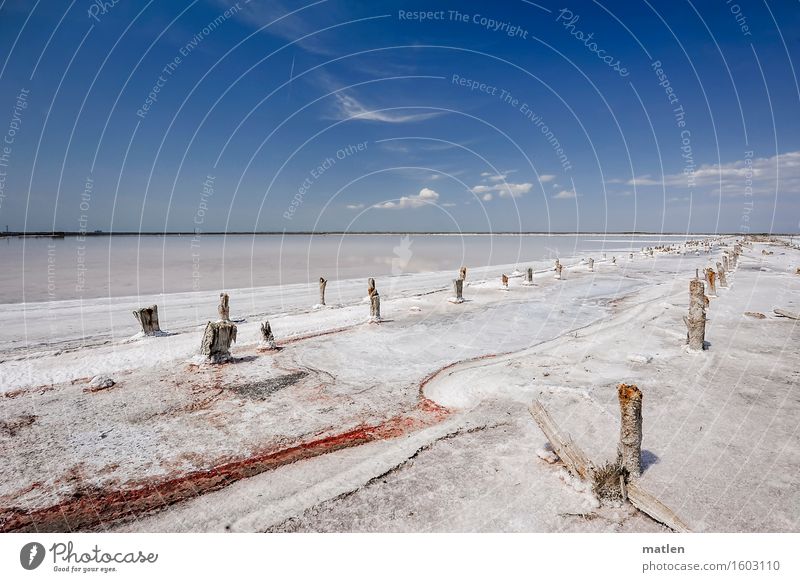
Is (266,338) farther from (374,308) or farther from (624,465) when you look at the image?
(624,465)

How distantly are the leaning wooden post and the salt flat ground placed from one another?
1.53 ft

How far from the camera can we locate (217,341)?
13.5 metres

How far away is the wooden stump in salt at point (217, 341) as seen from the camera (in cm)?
1345

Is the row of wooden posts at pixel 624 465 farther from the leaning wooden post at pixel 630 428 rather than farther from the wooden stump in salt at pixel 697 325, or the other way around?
the wooden stump in salt at pixel 697 325

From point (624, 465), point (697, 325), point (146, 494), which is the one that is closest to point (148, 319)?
point (146, 494)

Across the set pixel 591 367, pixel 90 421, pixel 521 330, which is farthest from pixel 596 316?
pixel 90 421

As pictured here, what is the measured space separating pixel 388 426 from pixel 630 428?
4.94m

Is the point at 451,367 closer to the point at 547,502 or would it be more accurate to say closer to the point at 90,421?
the point at 547,502

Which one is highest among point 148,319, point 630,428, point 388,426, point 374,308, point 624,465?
point 630,428

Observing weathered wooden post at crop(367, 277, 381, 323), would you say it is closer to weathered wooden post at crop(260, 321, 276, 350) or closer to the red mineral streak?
weathered wooden post at crop(260, 321, 276, 350)

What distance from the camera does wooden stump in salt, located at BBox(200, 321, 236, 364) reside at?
13.4 meters

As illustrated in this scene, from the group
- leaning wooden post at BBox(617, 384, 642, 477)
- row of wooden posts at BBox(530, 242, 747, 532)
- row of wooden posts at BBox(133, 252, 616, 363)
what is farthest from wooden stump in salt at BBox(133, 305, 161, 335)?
leaning wooden post at BBox(617, 384, 642, 477)
